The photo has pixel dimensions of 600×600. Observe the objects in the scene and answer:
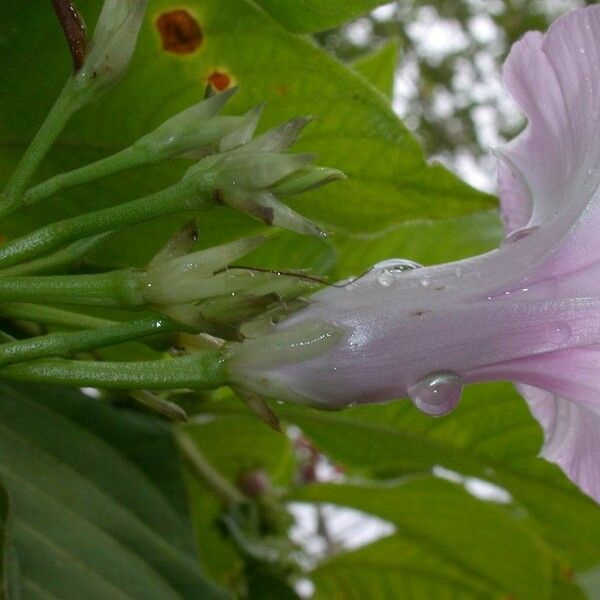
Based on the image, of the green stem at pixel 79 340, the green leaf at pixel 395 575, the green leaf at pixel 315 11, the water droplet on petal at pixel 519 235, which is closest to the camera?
the green stem at pixel 79 340

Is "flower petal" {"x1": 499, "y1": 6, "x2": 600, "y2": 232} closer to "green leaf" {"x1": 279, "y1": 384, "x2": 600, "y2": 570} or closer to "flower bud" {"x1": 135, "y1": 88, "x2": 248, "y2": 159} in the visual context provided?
"flower bud" {"x1": 135, "y1": 88, "x2": 248, "y2": 159}

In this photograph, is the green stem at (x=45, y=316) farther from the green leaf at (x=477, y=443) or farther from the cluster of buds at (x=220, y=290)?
the green leaf at (x=477, y=443)

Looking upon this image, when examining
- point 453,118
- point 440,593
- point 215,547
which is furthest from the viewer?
point 453,118

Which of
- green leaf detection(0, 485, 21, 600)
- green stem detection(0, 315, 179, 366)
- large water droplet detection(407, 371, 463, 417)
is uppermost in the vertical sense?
green stem detection(0, 315, 179, 366)

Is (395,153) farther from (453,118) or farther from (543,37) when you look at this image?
(453,118)

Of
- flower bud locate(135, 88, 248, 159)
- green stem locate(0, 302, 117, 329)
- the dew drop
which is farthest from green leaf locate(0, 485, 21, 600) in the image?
the dew drop

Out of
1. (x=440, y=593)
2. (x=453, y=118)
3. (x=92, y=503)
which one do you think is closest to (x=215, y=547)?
(x=440, y=593)

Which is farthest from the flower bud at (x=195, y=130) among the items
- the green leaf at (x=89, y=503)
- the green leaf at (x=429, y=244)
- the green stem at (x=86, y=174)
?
the green leaf at (x=429, y=244)
